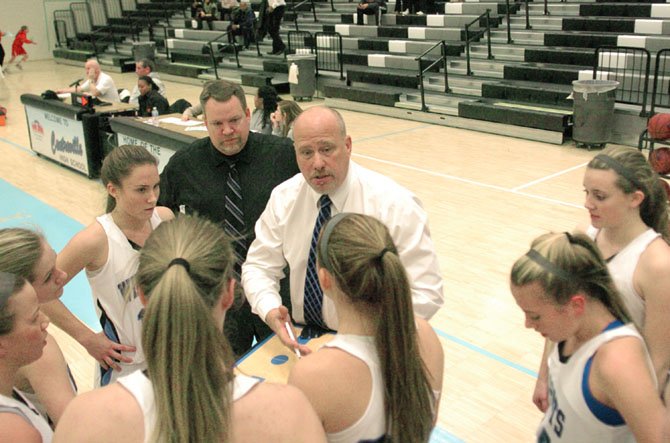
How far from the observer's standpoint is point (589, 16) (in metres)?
12.1

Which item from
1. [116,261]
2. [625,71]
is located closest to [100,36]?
[625,71]

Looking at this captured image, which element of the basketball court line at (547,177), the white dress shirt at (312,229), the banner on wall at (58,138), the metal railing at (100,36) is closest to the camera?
the white dress shirt at (312,229)

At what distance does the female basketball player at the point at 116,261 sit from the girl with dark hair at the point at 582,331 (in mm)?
1536

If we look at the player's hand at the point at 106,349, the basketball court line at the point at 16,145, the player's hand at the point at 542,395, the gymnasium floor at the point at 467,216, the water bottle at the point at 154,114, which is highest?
the water bottle at the point at 154,114

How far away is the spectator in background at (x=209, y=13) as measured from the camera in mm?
20172

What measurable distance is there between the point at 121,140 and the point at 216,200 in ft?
17.0

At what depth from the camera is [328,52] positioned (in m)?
15.2

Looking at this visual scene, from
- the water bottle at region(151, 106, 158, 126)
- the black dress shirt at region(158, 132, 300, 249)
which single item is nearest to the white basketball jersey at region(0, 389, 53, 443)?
the black dress shirt at region(158, 132, 300, 249)

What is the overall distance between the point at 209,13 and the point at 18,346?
65.6 feet

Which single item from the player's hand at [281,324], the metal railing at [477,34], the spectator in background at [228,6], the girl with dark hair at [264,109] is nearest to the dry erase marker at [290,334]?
the player's hand at [281,324]

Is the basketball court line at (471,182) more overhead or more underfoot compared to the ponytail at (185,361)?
more underfoot

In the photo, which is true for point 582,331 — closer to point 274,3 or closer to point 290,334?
point 290,334

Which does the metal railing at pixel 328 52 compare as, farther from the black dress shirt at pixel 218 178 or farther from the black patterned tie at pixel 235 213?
the black patterned tie at pixel 235 213

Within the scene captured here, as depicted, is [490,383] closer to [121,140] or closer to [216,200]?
[216,200]
